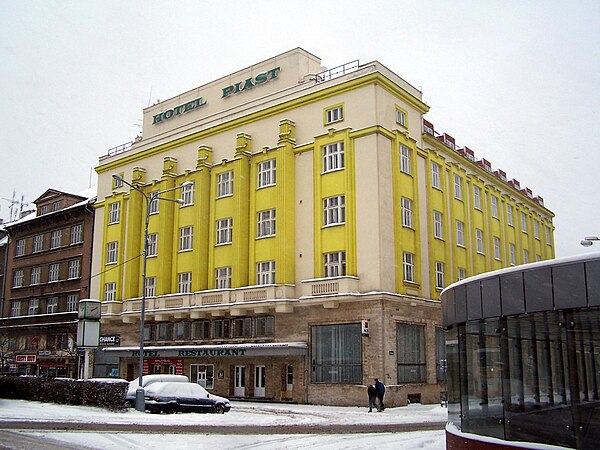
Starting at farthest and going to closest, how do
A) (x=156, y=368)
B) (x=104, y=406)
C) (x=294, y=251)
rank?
(x=156, y=368) → (x=294, y=251) → (x=104, y=406)

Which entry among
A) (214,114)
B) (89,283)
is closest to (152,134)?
(214,114)

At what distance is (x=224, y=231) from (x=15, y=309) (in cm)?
3231

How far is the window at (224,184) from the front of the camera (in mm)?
44625

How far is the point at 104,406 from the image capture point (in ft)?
93.5

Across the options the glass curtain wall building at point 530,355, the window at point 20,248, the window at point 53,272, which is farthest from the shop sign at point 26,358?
the glass curtain wall building at point 530,355

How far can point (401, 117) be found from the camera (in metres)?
40.9

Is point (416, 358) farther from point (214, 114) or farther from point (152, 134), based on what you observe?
point (152, 134)

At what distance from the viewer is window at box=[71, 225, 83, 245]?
5897 cm

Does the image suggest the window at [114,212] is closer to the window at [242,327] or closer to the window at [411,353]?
the window at [242,327]

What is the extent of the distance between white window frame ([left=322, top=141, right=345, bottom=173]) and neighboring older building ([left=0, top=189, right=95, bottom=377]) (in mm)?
26393

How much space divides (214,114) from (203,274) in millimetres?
11578

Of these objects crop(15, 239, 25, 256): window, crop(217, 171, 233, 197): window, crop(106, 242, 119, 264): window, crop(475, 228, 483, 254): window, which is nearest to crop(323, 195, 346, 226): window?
crop(217, 171, 233, 197): window

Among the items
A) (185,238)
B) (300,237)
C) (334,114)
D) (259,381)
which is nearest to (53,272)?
(185,238)

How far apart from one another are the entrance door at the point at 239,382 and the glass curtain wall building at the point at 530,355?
26772 mm
